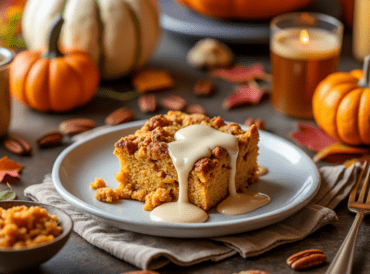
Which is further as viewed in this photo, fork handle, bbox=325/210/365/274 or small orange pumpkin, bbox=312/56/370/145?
small orange pumpkin, bbox=312/56/370/145

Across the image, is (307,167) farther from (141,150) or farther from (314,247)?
(141,150)

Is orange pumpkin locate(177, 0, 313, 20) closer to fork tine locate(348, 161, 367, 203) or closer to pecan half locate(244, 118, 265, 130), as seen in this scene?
pecan half locate(244, 118, 265, 130)

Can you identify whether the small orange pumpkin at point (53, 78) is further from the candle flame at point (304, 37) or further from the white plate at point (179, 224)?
the candle flame at point (304, 37)

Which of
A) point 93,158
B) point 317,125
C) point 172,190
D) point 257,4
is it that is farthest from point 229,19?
point 172,190

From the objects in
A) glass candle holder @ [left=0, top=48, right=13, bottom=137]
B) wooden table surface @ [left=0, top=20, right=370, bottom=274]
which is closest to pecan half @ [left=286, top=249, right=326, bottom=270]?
wooden table surface @ [left=0, top=20, right=370, bottom=274]

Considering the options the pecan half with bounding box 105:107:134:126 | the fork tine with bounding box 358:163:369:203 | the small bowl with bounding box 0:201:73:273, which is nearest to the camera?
the small bowl with bounding box 0:201:73:273

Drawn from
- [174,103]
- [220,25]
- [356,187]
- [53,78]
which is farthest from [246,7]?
[356,187]
